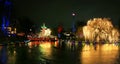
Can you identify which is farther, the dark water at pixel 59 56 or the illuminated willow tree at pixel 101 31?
the illuminated willow tree at pixel 101 31

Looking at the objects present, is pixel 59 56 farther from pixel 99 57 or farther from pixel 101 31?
pixel 101 31

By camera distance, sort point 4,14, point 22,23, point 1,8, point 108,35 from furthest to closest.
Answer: point 22,23
point 4,14
point 1,8
point 108,35

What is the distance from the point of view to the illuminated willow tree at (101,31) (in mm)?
91438

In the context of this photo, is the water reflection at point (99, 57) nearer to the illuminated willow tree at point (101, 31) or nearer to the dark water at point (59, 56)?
the dark water at point (59, 56)

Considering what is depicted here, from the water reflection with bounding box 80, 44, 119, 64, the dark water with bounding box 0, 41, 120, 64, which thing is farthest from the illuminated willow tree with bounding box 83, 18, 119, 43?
the water reflection with bounding box 80, 44, 119, 64

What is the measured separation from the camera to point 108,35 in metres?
91.2

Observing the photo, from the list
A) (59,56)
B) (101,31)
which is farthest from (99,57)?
(101,31)

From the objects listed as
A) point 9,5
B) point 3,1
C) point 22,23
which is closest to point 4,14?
point 9,5

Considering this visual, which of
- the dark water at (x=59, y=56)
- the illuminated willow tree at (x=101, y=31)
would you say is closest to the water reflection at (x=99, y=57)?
the dark water at (x=59, y=56)

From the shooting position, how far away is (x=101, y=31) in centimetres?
9138

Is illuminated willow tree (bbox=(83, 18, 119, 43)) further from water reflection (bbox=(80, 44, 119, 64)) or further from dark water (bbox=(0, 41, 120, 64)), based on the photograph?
water reflection (bbox=(80, 44, 119, 64))

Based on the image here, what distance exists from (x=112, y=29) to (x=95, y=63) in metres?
71.1

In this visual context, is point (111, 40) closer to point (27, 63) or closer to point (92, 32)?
point (92, 32)

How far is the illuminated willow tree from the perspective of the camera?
9144cm
